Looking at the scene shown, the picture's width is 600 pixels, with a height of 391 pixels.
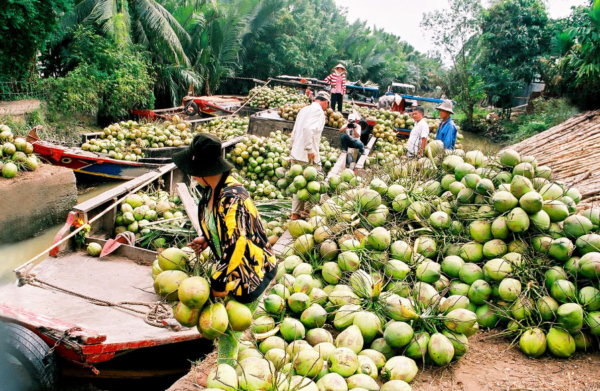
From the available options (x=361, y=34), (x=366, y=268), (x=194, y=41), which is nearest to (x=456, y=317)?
(x=366, y=268)

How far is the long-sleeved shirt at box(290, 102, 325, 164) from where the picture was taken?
20.2ft

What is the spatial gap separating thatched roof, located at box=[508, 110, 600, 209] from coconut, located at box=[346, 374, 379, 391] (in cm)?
255

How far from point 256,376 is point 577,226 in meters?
2.38

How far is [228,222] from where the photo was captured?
90.4 inches

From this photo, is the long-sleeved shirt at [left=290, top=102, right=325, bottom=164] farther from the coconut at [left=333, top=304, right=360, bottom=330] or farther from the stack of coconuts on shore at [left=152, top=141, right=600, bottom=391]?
the coconut at [left=333, top=304, right=360, bottom=330]

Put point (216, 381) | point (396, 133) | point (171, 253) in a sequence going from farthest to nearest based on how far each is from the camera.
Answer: point (396, 133) < point (171, 253) < point (216, 381)

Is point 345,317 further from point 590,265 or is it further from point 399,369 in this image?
point 590,265

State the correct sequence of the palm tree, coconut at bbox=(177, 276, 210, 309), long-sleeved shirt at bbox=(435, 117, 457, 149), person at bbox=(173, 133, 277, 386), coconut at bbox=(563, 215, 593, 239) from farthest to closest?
the palm tree, long-sleeved shirt at bbox=(435, 117, 457, 149), coconut at bbox=(563, 215, 593, 239), person at bbox=(173, 133, 277, 386), coconut at bbox=(177, 276, 210, 309)

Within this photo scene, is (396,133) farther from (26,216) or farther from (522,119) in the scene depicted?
(522,119)

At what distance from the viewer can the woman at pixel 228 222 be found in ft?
7.39

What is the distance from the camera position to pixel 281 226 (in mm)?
4789

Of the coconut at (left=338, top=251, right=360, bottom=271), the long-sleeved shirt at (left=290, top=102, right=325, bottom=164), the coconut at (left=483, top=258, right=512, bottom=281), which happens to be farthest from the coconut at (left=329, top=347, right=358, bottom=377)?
the long-sleeved shirt at (left=290, top=102, right=325, bottom=164)

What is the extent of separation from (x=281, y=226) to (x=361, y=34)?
115 ft

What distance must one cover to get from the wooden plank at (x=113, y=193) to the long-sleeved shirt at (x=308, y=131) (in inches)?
84.8
